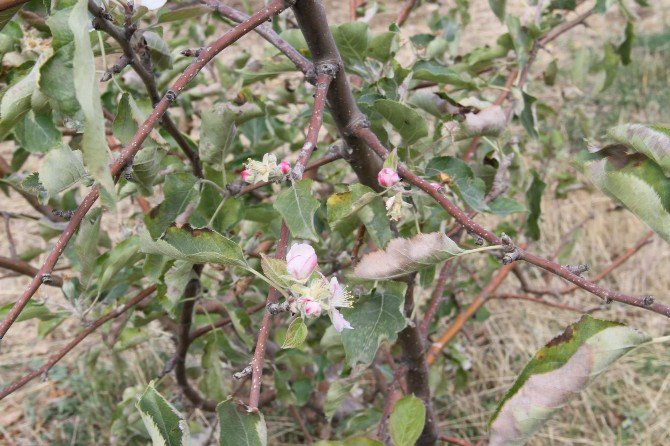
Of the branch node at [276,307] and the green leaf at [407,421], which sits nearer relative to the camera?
the branch node at [276,307]

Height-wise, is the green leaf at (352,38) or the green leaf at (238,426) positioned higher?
the green leaf at (352,38)

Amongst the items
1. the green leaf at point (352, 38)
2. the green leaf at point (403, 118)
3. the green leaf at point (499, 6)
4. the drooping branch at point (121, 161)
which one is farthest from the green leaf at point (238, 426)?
the green leaf at point (499, 6)

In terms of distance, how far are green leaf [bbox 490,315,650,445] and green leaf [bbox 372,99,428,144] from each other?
331 millimetres

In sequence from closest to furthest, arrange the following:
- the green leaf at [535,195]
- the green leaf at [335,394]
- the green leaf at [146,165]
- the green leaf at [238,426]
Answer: the green leaf at [238,426], the green leaf at [146,165], the green leaf at [335,394], the green leaf at [535,195]

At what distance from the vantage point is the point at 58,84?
58 centimetres

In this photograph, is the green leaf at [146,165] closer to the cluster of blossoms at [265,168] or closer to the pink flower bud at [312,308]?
the cluster of blossoms at [265,168]

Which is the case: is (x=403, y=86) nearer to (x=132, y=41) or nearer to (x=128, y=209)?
(x=132, y=41)

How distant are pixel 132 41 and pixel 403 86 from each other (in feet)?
1.11

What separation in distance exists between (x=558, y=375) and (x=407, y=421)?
0.34 metres

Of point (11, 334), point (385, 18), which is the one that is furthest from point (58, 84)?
point (385, 18)

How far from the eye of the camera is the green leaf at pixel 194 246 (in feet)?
1.86

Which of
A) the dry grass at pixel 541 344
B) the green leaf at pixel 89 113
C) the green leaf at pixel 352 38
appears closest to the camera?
Result: the green leaf at pixel 89 113

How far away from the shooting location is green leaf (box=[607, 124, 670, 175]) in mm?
553

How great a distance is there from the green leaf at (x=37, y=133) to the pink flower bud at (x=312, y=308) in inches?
16.6
